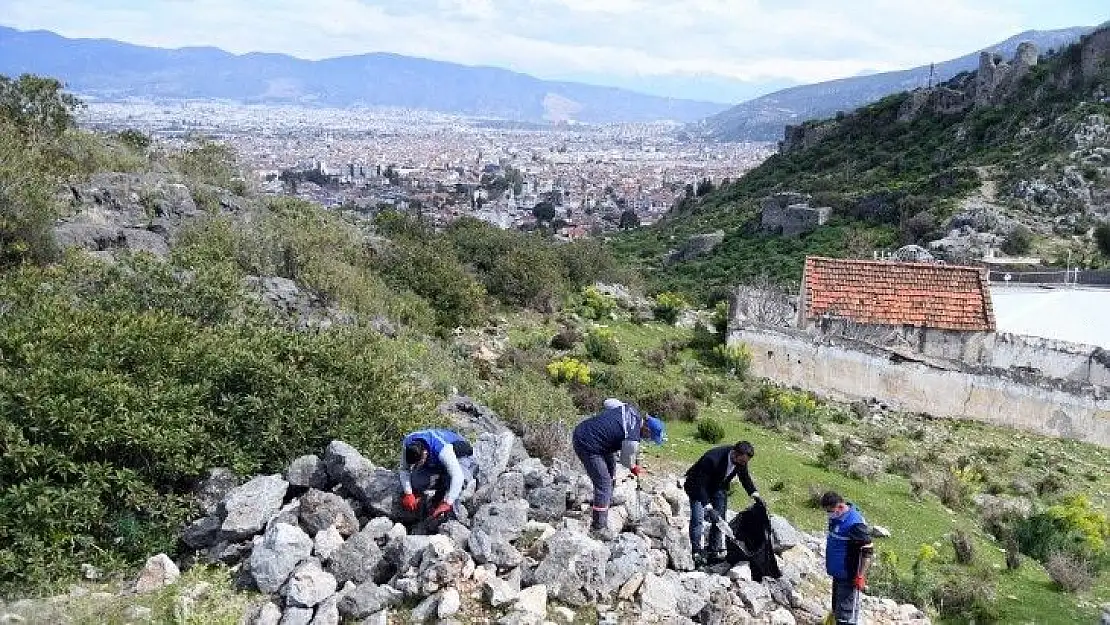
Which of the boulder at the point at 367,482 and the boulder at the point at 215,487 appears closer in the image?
the boulder at the point at 367,482

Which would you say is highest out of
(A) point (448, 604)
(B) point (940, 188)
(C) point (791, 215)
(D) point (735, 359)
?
(B) point (940, 188)

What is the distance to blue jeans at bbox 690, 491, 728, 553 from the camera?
908 cm

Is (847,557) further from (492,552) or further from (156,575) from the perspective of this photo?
(156,575)

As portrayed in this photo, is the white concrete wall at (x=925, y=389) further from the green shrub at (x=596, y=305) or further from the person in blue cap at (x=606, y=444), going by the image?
the person in blue cap at (x=606, y=444)

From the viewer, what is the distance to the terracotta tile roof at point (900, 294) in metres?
23.0

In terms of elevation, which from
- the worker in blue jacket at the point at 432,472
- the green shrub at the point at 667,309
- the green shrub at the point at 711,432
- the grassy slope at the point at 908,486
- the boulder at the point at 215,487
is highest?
the worker in blue jacket at the point at 432,472

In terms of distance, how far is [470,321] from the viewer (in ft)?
71.5

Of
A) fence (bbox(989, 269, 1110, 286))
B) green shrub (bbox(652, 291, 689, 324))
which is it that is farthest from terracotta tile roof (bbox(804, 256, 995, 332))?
fence (bbox(989, 269, 1110, 286))

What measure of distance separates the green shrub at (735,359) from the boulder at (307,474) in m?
14.8

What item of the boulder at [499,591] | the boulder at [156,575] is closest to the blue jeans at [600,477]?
the boulder at [499,591]

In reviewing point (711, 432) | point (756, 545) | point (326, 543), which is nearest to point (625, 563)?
point (756, 545)

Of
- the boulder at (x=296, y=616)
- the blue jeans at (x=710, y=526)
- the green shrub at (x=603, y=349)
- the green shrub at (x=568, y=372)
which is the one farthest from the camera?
the green shrub at (x=603, y=349)

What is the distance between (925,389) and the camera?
2078 centimetres

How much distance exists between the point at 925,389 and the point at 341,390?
51.1 ft
